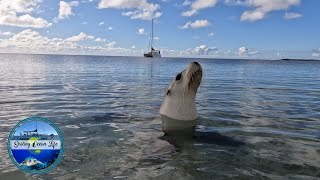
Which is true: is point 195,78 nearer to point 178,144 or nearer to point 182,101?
point 182,101

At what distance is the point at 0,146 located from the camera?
26.1ft

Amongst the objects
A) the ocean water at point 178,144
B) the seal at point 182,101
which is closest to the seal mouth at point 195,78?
the seal at point 182,101

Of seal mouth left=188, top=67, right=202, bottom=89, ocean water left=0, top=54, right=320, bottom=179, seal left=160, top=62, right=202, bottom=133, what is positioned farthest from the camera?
seal left=160, top=62, right=202, bottom=133

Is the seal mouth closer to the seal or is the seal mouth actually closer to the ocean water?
the seal

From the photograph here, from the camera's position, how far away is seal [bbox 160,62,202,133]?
413 inches

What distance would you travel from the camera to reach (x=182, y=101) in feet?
36.4

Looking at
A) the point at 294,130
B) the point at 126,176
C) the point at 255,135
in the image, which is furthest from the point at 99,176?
the point at 294,130

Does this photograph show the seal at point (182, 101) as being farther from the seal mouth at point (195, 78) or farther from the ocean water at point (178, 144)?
the ocean water at point (178, 144)

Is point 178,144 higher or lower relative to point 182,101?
lower

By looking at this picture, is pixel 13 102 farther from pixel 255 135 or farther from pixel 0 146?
pixel 255 135

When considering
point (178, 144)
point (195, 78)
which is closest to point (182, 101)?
point (195, 78)

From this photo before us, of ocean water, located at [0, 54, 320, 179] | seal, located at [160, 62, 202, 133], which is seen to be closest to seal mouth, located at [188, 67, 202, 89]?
seal, located at [160, 62, 202, 133]

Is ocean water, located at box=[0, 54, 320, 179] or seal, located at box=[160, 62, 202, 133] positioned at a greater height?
seal, located at box=[160, 62, 202, 133]

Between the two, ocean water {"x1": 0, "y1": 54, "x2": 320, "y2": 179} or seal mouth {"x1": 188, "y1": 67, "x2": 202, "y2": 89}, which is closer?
ocean water {"x1": 0, "y1": 54, "x2": 320, "y2": 179}
